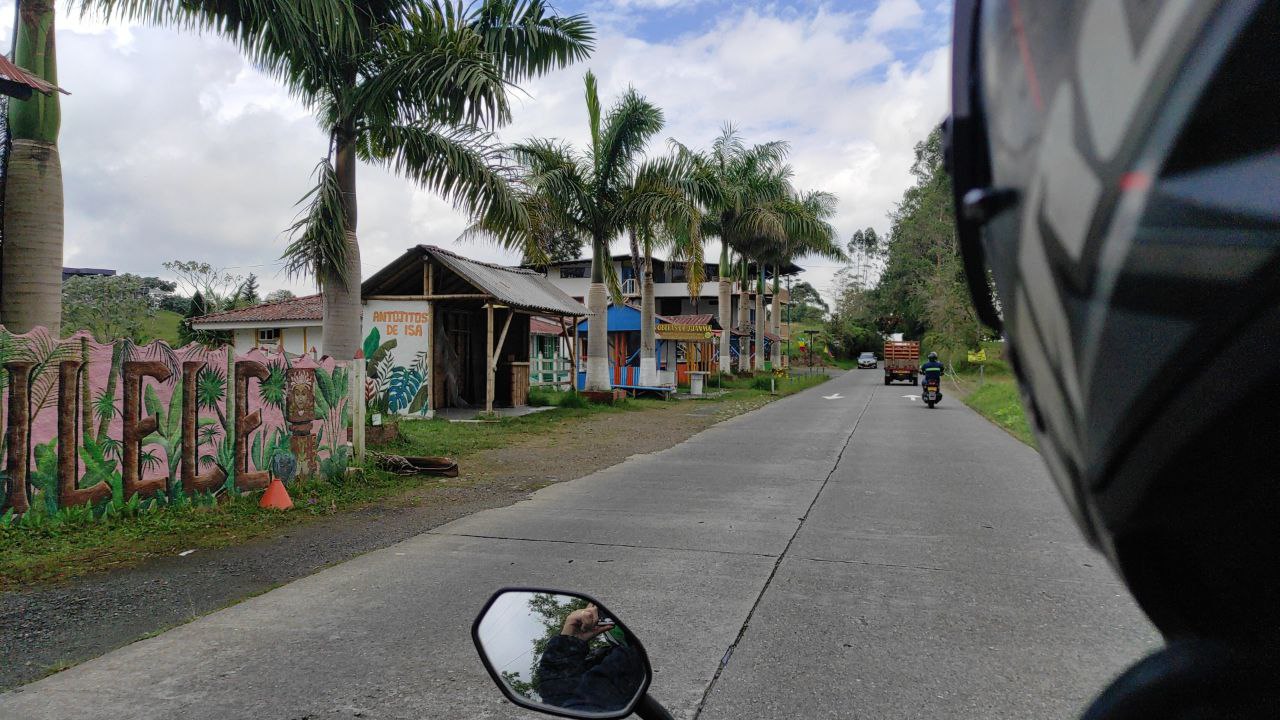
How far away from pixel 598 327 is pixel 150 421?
1459 centimetres

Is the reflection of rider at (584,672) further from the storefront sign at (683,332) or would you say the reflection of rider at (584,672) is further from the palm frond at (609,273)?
the storefront sign at (683,332)

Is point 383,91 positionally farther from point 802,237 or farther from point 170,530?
point 802,237

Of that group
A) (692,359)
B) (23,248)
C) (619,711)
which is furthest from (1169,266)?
(692,359)

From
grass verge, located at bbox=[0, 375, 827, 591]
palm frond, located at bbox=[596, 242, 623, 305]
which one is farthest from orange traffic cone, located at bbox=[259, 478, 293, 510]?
palm frond, located at bbox=[596, 242, 623, 305]

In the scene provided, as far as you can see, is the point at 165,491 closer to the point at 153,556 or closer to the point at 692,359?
the point at 153,556

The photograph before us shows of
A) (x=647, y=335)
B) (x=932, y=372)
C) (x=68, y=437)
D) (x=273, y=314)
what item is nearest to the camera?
(x=68, y=437)

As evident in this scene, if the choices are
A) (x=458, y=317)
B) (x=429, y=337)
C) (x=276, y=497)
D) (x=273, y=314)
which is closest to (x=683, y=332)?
(x=458, y=317)

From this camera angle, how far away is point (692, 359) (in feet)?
111

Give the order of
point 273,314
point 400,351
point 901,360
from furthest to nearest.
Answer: point 901,360 → point 273,314 → point 400,351

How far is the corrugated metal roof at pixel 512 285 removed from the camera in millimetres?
17219

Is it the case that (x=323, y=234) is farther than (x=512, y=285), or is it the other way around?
(x=512, y=285)

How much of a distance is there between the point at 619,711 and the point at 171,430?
732 cm

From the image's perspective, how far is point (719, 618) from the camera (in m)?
4.60

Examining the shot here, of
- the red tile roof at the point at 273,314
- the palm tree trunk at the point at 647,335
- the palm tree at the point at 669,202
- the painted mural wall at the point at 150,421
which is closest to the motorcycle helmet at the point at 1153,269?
the painted mural wall at the point at 150,421
